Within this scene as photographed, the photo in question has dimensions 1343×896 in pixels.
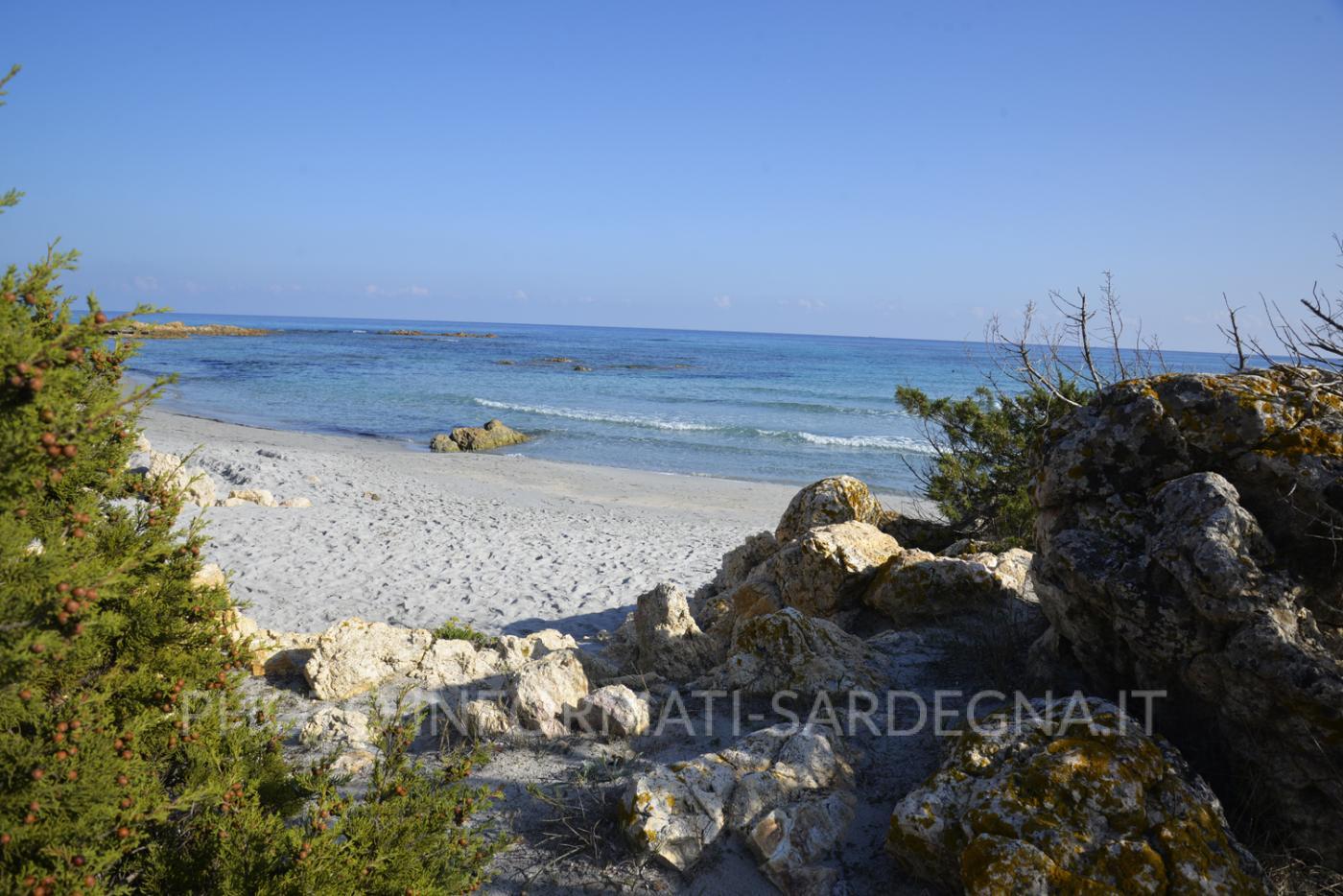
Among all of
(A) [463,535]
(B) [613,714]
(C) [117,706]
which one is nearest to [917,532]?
(B) [613,714]

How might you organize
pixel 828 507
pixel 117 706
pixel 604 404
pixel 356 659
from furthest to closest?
pixel 604 404 < pixel 828 507 < pixel 356 659 < pixel 117 706

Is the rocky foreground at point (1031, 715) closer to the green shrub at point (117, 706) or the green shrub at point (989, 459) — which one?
the green shrub at point (117, 706)

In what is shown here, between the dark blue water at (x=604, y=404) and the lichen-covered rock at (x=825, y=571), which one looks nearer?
the lichen-covered rock at (x=825, y=571)

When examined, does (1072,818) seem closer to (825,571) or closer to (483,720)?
(483,720)

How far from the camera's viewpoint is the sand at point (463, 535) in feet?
29.4

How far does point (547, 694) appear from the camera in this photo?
475cm

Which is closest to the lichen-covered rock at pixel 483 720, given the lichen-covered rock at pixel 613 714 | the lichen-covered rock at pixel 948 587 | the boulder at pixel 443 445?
the lichen-covered rock at pixel 613 714

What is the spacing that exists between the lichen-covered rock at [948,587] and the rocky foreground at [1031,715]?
1.13 feet

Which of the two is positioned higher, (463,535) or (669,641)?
(669,641)

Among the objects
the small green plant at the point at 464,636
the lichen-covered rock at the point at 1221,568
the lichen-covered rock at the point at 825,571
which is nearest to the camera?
the lichen-covered rock at the point at 1221,568

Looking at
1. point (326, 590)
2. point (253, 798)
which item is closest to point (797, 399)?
point (326, 590)

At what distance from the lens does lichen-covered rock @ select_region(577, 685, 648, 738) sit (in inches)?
179

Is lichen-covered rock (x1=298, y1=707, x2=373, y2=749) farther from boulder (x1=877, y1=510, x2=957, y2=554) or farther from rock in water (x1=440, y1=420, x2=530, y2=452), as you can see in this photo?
rock in water (x1=440, y1=420, x2=530, y2=452)

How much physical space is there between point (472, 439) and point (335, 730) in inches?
764
